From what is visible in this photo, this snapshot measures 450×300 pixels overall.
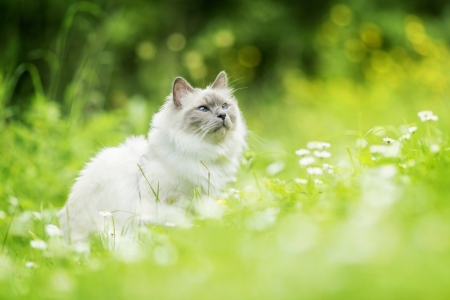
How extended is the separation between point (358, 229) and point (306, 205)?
0.56 m

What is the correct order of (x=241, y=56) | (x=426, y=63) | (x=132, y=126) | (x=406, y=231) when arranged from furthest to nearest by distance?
1. (x=241, y=56)
2. (x=426, y=63)
3. (x=132, y=126)
4. (x=406, y=231)

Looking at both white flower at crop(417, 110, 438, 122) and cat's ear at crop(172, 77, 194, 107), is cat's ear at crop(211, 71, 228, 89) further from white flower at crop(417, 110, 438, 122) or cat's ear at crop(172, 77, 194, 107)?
white flower at crop(417, 110, 438, 122)

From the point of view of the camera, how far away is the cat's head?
319 centimetres

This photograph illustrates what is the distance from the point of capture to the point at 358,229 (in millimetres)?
1766

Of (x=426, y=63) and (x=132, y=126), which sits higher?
(x=426, y=63)

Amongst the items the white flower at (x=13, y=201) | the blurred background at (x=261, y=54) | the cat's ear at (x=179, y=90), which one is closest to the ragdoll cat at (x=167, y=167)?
the cat's ear at (x=179, y=90)

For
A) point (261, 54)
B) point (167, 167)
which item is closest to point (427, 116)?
point (167, 167)

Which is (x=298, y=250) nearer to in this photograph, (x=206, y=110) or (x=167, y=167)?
(x=167, y=167)

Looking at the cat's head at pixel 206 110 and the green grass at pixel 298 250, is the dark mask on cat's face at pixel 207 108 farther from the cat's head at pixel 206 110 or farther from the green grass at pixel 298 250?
the green grass at pixel 298 250

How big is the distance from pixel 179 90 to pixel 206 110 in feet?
0.69

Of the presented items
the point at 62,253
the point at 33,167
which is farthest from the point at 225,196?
the point at 33,167

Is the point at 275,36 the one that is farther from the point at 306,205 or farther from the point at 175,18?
the point at 306,205

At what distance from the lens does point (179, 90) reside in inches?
132

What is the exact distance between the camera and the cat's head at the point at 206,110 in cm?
319
